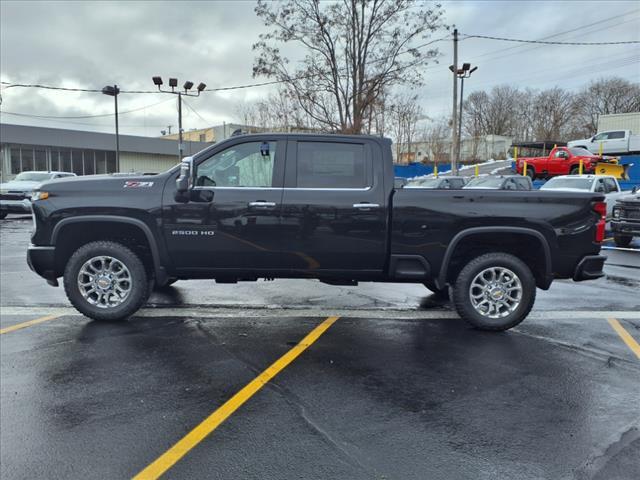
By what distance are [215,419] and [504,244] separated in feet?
12.1

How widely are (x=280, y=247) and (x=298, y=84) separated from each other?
68.5 ft

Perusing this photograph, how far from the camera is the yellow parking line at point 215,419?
2.73 m

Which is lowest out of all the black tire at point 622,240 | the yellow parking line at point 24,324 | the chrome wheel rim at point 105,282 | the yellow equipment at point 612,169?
the yellow parking line at point 24,324

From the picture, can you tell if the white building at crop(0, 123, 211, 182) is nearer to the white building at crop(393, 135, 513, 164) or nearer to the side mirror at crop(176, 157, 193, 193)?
the white building at crop(393, 135, 513, 164)

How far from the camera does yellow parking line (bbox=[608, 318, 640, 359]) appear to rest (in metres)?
4.77

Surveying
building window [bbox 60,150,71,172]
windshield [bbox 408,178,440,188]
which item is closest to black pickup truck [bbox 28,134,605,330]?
windshield [bbox 408,178,440,188]

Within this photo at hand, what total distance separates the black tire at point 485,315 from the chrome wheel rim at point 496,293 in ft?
0.11

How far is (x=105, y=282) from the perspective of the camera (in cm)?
546

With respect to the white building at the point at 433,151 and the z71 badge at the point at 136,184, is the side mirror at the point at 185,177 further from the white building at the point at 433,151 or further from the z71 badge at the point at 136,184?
the white building at the point at 433,151

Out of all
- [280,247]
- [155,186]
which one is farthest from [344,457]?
[155,186]

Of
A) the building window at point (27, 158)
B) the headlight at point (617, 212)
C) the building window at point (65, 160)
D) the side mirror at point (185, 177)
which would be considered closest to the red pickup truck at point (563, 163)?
the headlight at point (617, 212)

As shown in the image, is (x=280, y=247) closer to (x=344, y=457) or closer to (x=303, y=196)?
(x=303, y=196)

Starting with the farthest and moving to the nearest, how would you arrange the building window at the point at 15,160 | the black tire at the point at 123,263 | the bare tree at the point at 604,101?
1. the bare tree at the point at 604,101
2. the building window at the point at 15,160
3. the black tire at the point at 123,263

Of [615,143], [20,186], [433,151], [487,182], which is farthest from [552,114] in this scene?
[20,186]
